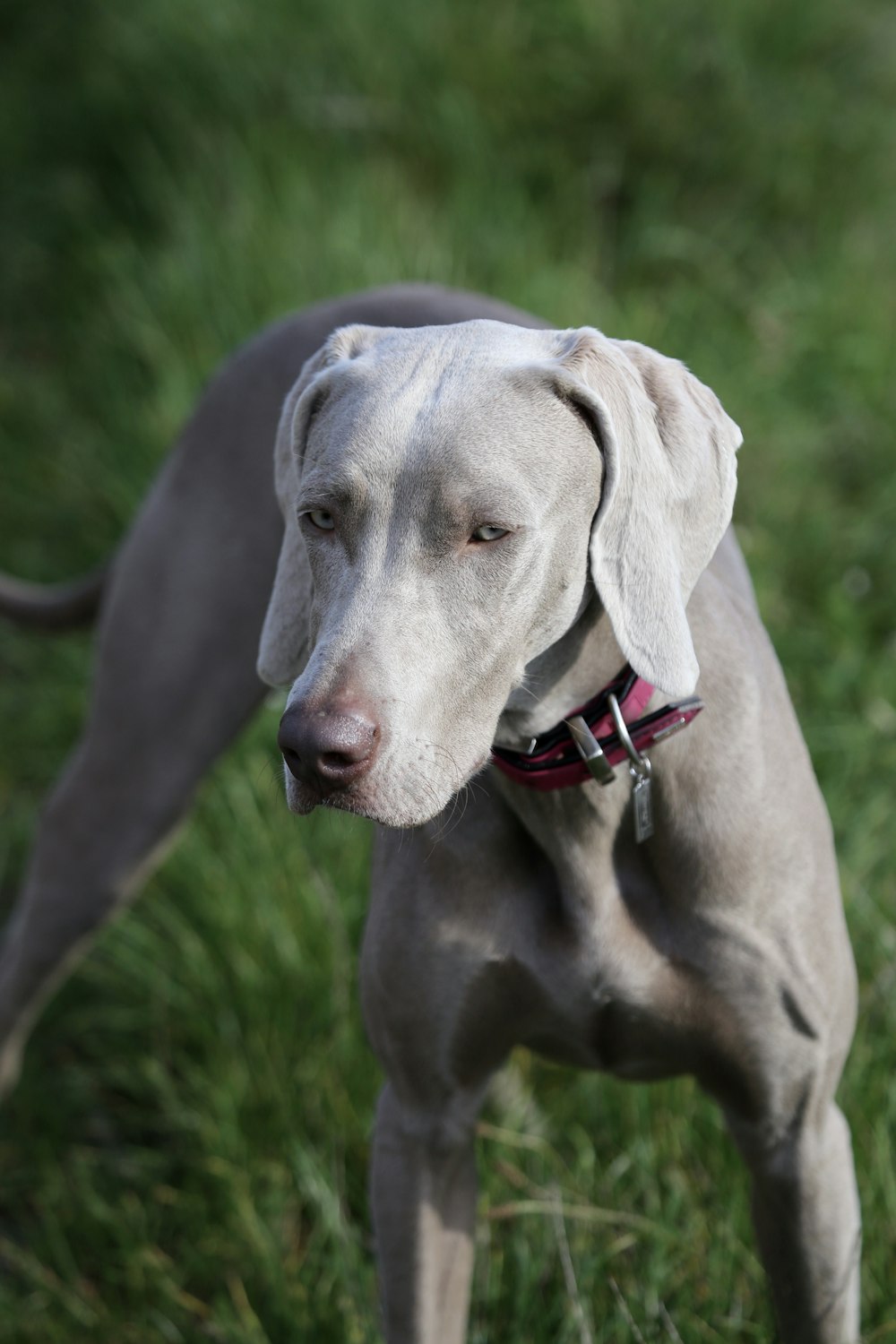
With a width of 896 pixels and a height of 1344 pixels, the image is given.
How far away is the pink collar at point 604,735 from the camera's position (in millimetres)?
1964

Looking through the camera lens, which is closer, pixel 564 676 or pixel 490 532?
pixel 490 532

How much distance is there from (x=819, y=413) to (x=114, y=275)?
2.22 meters

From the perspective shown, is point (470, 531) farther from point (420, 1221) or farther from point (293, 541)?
point (420, 1221)

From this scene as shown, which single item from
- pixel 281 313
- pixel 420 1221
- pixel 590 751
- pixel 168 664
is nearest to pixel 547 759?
pixel 590 751

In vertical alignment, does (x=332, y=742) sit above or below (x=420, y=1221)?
above

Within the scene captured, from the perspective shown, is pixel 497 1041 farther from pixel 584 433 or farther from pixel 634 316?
pixel 634 316

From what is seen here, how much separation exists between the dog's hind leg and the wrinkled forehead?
811 millimetres

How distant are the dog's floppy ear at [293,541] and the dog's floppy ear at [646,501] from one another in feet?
1.02

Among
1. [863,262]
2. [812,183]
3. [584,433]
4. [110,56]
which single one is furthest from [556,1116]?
[110,56]

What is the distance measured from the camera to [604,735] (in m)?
1.98

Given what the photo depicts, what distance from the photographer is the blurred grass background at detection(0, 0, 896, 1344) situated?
261 centimetres

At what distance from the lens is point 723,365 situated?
14.1ft

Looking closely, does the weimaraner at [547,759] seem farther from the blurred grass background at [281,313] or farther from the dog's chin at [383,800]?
the blurred grass background at [281,313]

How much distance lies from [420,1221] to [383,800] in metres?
0.84
